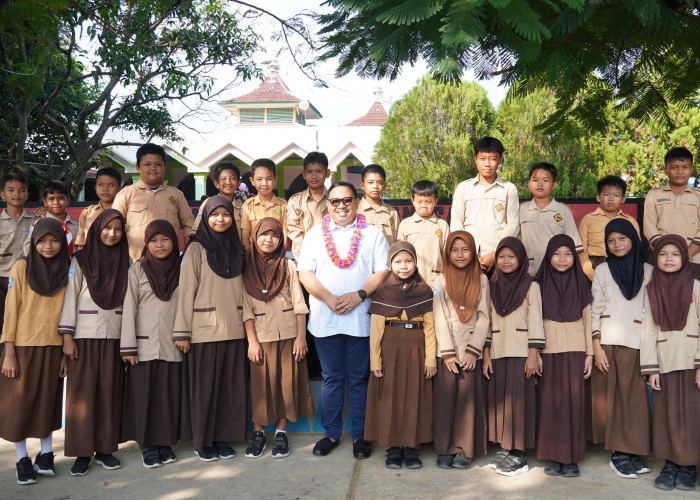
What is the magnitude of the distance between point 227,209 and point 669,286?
2.79m

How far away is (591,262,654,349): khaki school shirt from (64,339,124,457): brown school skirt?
306 cm

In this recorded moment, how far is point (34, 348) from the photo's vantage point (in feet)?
12.4

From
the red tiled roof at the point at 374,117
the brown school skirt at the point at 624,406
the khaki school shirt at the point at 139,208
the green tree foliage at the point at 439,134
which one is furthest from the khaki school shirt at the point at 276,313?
the red tiled roof at the point at 374,117

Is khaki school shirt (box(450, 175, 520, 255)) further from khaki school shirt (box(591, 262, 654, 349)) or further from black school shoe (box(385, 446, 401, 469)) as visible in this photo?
black school shoe (box(385, 446, 401, 469))

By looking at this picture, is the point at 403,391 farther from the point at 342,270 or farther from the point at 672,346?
the point at 672,346

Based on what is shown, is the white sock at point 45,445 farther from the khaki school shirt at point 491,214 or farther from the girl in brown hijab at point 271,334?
the khaki school shirt at point 491,214

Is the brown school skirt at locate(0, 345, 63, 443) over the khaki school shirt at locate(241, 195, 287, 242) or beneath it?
beneath

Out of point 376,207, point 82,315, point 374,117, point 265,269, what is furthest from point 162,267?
point 374,117

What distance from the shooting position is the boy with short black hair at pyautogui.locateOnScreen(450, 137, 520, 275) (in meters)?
4.50

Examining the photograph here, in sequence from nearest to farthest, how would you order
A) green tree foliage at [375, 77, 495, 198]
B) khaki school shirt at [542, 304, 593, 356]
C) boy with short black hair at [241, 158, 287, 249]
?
khaki school shirt at [542, 304, 593, 356]
boy with short black hair at [241, 158, 287, 249]
green tree foliage at [375, 77, 495, 198]

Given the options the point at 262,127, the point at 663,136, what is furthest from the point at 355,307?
the point at 262,127

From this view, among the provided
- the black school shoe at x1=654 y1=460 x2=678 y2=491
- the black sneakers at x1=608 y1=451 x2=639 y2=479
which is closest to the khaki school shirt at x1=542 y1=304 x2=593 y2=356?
the black sneakers at x1=608 y1=451 x2=639 y2=479

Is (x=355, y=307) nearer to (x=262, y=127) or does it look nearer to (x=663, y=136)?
(x=663, y=136)

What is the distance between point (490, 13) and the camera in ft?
7.47
